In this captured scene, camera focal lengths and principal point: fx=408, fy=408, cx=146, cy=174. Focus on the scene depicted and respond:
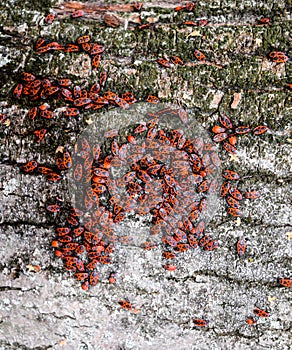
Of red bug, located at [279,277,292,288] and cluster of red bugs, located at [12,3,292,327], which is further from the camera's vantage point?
red bug, located at [279,277,292,288]

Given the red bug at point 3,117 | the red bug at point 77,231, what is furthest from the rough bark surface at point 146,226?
the red bug at point 77,231

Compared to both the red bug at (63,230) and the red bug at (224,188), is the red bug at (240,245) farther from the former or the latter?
the red bug at (63,230)

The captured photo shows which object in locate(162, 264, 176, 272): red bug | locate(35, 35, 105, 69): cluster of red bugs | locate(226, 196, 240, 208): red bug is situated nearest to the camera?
locate(35, 35, 105, 69): cluster of red bugs

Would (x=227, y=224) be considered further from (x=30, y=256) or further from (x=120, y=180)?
(x=30, y=256)

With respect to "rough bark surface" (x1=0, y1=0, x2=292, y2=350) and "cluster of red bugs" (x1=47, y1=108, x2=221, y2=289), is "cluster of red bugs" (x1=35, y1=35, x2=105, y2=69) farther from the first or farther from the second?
"cluster of red bugs" (x1=47, y1=108, x2=221, y2=289)

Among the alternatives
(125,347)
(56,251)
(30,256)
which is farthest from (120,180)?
(125,347)

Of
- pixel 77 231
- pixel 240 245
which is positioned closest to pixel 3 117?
pixel 77 231

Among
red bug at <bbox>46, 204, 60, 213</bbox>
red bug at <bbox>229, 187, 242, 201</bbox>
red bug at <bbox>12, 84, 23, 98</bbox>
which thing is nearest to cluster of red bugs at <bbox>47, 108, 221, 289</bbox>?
red bug at <bbox>46, 204, 60, 213</bbox>

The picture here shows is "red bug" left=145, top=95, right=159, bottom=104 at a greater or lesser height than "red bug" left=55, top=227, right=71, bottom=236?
greater
